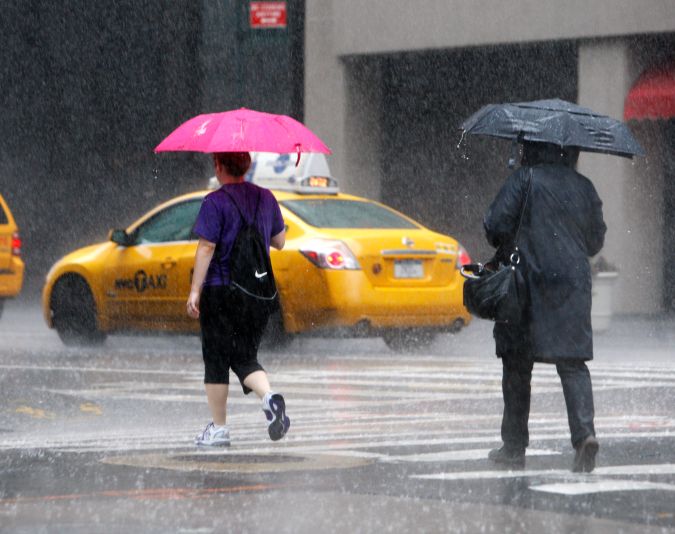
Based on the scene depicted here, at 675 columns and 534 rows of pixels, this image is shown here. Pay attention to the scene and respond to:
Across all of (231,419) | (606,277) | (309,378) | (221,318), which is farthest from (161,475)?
(606,277)

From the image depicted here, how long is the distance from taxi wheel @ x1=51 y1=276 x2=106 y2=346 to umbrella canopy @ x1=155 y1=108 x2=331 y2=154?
8.20 metres

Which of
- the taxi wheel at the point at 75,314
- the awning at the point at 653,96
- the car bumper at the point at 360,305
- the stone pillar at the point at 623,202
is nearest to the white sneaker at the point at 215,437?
the car bumper at the point at 360,305

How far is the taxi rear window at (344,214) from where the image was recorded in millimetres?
16438

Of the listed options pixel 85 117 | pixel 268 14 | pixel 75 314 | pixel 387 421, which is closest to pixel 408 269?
pixel 75 314

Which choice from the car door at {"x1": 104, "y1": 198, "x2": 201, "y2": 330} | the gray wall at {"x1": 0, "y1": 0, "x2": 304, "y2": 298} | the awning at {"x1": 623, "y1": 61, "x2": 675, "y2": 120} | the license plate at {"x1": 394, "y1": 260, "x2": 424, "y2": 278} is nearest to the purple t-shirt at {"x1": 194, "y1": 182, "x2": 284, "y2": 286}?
the license plate at {"x1": 394, "y1": 260, "x2": 424, "y2": 278}

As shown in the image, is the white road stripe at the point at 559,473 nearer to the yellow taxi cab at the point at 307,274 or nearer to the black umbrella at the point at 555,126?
the black umbrella at the point at 555,126

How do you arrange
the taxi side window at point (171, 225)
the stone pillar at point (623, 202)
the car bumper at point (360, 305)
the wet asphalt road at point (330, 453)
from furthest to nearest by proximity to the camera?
1. the stone pillar at point (623, 202)
2. the taxi side window at point (171, 225)
3. the car bumper at point (360, 305)
4. the wet asphalt road at point (330, 453)

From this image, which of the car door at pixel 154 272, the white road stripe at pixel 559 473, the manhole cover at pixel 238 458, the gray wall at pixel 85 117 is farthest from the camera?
the gray wall at pixel 85 117

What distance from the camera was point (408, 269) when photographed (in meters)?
16.2

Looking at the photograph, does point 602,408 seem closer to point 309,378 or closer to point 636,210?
→ point 309,378

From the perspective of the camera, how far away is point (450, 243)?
1669 centimetres

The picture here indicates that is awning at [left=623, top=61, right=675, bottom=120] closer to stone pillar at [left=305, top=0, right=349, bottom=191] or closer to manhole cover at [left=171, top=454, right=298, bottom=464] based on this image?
stone pillar at [left=305, top=0, right=349, bottom=191]

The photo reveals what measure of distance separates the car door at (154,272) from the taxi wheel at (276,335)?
0.81m

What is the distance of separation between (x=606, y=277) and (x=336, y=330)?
4.68 metres
